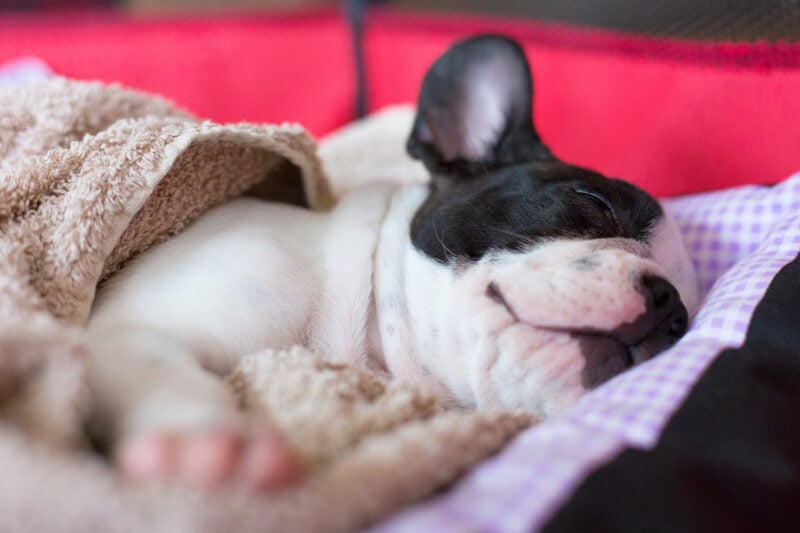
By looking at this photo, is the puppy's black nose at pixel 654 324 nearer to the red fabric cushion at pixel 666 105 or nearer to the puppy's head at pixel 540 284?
the puppy's head at pixel 540 284

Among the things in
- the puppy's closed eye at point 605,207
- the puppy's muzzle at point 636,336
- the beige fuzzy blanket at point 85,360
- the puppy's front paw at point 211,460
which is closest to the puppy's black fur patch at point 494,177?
the puppy's closed eye at point 605,207

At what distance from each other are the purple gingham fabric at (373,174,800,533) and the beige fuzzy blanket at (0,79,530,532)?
42 millimetres

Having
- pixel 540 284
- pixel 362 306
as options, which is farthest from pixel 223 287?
pixel 540 284

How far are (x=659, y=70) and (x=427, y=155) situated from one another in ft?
2.04

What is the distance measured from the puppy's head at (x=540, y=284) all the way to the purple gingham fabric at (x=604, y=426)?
8cm

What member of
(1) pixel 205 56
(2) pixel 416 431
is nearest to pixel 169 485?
(2) pixel 416 431

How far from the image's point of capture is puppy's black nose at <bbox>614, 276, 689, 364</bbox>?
1.00 m

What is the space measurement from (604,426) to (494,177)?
1.95 feet

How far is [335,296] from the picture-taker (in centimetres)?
117

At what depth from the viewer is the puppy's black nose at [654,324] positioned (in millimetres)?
996

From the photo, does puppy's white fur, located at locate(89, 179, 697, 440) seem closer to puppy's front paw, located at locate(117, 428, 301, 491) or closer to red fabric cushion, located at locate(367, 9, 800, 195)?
puppy's front paw, located at locate(117, 428, 301, 491)

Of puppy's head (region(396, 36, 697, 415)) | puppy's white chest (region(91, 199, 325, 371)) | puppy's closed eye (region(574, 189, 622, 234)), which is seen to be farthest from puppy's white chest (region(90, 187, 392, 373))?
puppy's closed eye (region(574, 189, 622, 234))

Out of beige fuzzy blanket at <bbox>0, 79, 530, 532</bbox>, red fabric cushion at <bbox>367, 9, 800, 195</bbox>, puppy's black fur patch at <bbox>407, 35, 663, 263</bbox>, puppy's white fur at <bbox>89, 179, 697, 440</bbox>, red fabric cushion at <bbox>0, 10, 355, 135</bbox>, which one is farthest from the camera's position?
red fabric cushion at <bbox>0, 10, 355, 135</bbox>

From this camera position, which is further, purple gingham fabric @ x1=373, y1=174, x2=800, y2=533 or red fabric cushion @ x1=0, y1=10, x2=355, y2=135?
red fabric cushion @ x1=0, y1=10, x2=355, y2=135
